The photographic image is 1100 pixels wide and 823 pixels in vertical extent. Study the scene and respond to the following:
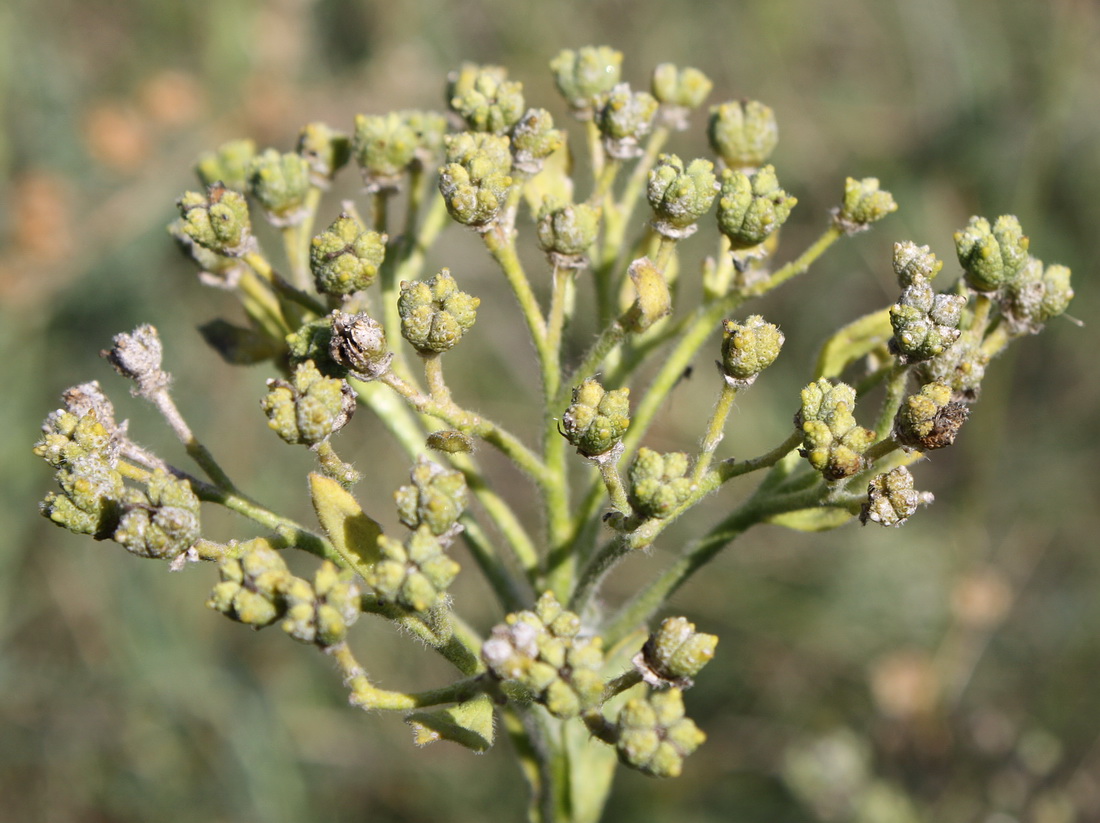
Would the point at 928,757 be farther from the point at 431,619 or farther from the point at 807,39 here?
the point at 807,39

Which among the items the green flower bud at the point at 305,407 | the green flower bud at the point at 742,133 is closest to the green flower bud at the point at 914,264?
the green flower bud at the point at 742,133

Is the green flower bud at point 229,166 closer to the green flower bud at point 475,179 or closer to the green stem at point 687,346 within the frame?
the green flower bud at point 475,179

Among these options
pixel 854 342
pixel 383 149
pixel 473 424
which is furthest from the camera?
pixel 383 149

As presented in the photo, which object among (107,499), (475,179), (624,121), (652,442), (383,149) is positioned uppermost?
(624,121)

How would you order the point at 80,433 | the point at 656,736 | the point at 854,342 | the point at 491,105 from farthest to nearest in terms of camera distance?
the point at 491,105, the point at 854,342, the point at 80,433, the point at 656,736

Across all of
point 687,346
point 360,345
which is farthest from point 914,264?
point 360,345

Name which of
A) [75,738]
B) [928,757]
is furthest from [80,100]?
[928,757]

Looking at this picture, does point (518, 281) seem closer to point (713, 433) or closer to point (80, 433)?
point (713, 433)

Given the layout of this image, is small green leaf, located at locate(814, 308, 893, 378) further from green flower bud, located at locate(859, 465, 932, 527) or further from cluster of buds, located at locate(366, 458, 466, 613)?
cluster of buds, located at locate(366, 458, 466, 613)
